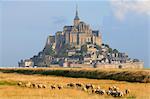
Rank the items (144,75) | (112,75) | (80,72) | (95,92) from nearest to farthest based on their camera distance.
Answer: (95,92), (144,75), (112,75), (80,72)

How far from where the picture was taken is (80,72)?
86.0 meters

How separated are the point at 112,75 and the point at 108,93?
3756 centimetres

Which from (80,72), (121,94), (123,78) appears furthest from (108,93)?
(80,72)

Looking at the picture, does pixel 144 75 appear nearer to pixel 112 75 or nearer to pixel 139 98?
pixel 112 75

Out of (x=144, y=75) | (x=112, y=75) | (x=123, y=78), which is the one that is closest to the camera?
(x=144, y=75)

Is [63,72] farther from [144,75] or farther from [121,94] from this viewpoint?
[121,94]

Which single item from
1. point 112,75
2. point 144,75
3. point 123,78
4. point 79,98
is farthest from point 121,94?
point 112,75

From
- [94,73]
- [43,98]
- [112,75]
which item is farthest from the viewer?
[94,73]

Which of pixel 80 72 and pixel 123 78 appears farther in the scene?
pixel 80 72

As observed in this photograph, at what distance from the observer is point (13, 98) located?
26266mm

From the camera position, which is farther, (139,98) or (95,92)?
(95,92)

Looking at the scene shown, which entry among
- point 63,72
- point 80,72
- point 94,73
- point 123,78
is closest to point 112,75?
point 123,78

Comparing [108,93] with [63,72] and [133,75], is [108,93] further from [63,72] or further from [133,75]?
[63,72]

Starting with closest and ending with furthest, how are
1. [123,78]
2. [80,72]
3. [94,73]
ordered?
1. [123,78]
2. [94,73]
3. [80,72]
